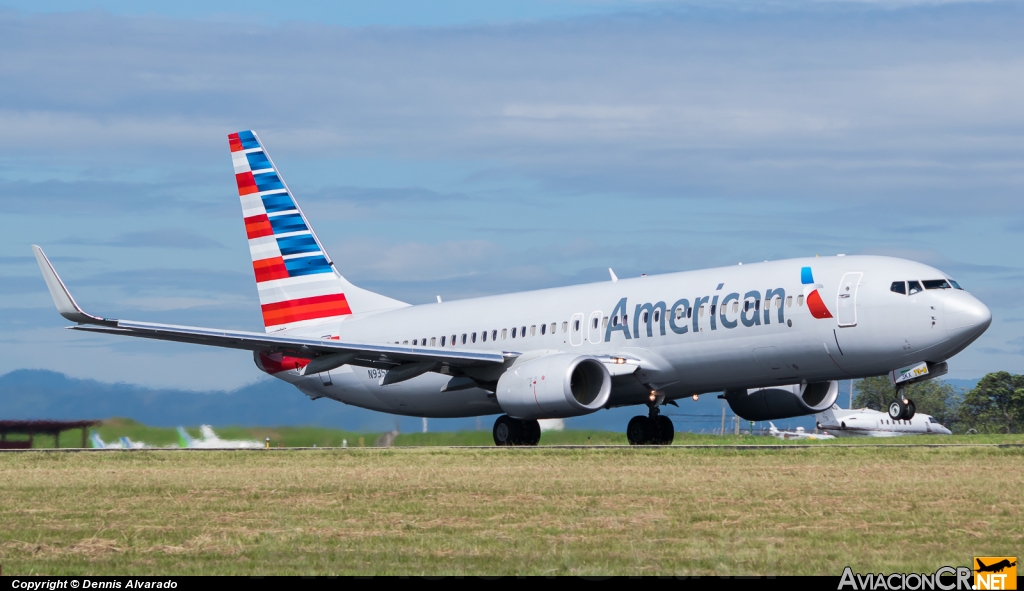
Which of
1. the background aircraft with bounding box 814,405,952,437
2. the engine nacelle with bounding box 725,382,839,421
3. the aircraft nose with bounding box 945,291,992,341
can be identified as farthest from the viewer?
the background aircraft with bounding box 814,405,952,437

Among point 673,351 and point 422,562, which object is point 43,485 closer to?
point 422,562

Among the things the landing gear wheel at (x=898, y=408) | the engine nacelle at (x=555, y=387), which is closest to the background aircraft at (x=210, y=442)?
Result: the engine nacelle at (x=555, y=387)

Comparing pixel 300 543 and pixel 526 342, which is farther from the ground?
pixel 526 342

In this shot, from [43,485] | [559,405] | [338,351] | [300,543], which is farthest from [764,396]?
[300,543]

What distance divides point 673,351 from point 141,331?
1188 cm

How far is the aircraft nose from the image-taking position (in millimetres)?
26250

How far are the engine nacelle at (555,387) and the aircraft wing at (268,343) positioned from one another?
1.46m

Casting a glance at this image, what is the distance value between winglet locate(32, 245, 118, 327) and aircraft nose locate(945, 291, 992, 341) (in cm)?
1753

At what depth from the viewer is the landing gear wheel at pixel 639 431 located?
3231 centimetres

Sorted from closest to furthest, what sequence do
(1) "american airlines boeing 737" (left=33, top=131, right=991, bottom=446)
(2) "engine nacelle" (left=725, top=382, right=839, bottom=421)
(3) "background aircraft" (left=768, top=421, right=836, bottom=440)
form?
(1) "american airlines boeing 737" (left=33, top=131, right=991, bottom=446), (2) "engine nacelle" (left=725, top=382, right=839, bottom=421), (3) "background aircraft" (left=768, top=421, right=836, bottom=440)

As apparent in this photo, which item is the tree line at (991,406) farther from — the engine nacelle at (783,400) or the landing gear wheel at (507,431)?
the landing gear wheel at (507,431)

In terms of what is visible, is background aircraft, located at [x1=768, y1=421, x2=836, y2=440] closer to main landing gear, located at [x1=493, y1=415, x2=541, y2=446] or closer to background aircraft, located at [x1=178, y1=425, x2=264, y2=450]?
main landing gear, located at [x1=493, y1=415, x2=541, y2=446]

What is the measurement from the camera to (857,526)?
1257cm
